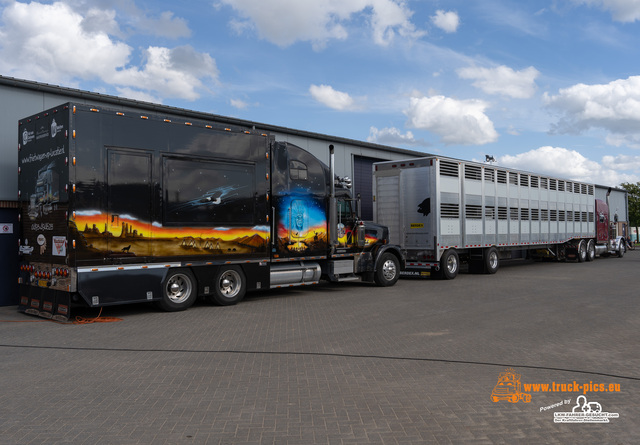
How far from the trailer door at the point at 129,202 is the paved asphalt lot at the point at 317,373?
57.1 inches

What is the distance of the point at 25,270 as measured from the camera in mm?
11062

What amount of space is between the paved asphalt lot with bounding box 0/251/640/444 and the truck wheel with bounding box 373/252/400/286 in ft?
13.2

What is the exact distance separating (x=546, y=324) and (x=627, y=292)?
6.14 metres

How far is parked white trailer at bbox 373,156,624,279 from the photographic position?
17.4 m

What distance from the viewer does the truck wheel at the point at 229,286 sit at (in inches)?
461

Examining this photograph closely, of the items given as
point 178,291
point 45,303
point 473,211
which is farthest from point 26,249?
point 473,211

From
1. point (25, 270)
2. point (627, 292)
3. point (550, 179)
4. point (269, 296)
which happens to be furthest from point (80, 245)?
point (550, 179)

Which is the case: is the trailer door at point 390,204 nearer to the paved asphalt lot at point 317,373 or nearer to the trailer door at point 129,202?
the paved asphalt lot at point 317,373

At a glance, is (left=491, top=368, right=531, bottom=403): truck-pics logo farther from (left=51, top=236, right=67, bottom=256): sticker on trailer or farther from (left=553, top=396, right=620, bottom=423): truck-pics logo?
(left=51, top=236, right=67, bottom=256): sticker on trailer

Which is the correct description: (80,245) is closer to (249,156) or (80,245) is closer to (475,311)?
(249,156)

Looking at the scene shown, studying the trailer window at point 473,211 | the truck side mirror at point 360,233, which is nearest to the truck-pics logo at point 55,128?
the truck side mirror at point 360,233

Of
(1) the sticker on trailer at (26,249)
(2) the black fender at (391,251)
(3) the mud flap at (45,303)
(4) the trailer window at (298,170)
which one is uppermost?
(4) the trailer window at (298,170)

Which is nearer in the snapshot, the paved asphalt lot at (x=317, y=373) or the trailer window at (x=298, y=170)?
Answer: the paved asphalt lot at (x=317, y=373)

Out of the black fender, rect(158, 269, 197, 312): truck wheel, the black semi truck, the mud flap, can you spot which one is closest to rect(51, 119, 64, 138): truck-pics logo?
the black semi truck
